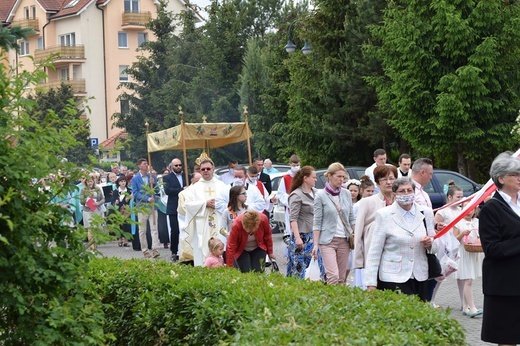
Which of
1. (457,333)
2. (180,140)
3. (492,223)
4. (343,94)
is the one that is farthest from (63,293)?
(343,94)

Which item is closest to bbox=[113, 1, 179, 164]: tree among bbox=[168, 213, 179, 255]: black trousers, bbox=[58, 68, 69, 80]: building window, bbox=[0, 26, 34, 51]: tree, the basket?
bbox=[58, 68, 69, 80]: building window

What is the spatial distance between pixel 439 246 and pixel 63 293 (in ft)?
14.1

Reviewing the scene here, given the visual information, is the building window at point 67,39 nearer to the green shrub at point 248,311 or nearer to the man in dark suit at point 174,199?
the man in dark suit at point 174,199

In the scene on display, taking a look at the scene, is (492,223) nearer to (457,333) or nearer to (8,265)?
(457,333)

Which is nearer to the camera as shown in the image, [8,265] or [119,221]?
[8,265]

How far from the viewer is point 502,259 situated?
7766 mm

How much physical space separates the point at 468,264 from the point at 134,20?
72.5 metres

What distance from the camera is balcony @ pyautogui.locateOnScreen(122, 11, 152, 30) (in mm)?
83188

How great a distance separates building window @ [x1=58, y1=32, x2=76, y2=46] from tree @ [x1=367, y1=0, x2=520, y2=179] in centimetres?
5352

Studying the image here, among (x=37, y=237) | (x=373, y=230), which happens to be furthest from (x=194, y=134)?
(x=37, y=237)

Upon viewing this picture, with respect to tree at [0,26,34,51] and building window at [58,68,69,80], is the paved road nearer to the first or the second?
tree at [0,26,34,51]

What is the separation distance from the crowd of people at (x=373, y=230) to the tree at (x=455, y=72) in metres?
13.3

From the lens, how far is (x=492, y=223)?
782 cm

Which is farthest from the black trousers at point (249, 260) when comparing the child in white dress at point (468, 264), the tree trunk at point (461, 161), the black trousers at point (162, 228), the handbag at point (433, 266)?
the tree trunk at point (461, 161)
